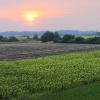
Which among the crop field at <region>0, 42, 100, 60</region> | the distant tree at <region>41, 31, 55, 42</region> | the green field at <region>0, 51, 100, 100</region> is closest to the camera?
the green field at <region>0, 51, 100, 100</region>

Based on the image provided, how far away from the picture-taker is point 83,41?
210 ft

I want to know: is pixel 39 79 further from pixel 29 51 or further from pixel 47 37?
pixel 47 37

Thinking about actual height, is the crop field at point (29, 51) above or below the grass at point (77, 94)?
below

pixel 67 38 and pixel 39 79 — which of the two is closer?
pixel 39 79

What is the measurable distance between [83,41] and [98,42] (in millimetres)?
3268

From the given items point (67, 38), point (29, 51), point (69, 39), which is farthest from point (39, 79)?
point (67, 38)

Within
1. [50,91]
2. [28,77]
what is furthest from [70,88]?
[28,77]

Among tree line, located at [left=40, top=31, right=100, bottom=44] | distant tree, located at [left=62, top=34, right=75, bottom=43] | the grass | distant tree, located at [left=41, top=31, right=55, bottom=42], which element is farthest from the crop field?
distant tree, located at [left=41, top=31, right=55, bottom=42]

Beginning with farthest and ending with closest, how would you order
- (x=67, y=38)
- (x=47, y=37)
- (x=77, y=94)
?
(x=47, y=37), (x=67, y=38), (x=77, y=94)

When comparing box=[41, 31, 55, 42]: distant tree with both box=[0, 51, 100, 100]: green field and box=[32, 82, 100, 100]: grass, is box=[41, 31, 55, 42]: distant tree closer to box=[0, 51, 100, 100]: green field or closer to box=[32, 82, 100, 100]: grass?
box=[0, 51, 100, 100]: green field

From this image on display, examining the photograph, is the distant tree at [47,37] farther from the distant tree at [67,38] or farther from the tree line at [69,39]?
the distant tree at [67,38]

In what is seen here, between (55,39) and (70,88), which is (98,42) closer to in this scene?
(55,39)

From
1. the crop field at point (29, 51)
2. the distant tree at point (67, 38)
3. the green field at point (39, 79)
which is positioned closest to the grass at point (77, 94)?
the green field at point (39, 79)

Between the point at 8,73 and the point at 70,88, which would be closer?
the point at 70,88
